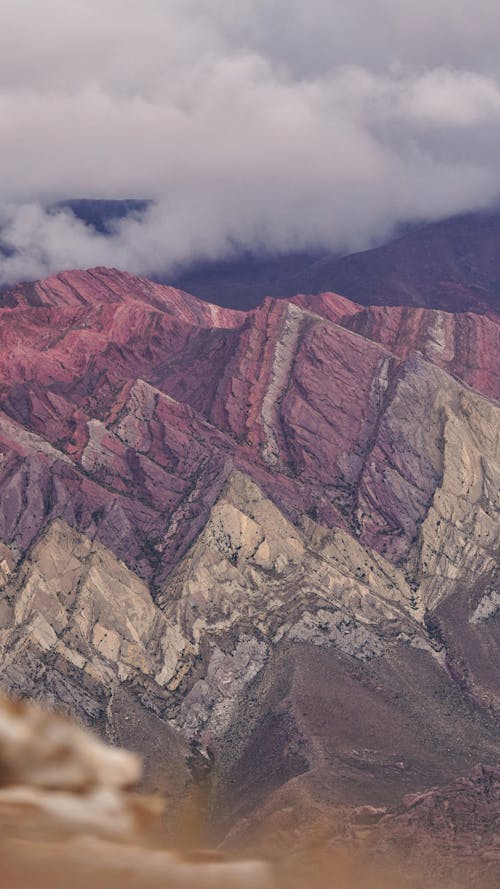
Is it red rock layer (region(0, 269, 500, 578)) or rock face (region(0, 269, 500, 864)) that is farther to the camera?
red rock layer (region(0, 269, 500, 578))

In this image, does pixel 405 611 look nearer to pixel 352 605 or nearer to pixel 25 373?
pixel 352 605

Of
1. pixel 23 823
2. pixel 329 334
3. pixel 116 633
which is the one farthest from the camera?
pixel 329 334

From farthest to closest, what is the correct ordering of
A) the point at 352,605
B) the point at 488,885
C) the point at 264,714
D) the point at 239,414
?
the point at 239,414, the point at 352,605, the point at 264,714, the point at 488,885

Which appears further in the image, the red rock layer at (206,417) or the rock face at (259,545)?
the red rock layer at (206,417)

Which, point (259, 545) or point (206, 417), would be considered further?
point (206, 417)

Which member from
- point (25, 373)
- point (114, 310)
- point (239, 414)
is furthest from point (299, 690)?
point (114, 310)

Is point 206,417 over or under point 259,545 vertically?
over

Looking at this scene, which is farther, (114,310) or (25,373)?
(114,310)

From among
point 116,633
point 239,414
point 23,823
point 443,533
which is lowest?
point 23,823
